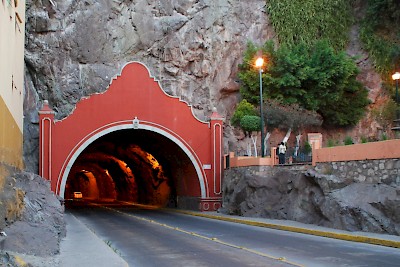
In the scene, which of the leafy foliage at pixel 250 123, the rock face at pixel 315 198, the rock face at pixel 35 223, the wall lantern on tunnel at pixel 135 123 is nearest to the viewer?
the rock face at pixel 35 223

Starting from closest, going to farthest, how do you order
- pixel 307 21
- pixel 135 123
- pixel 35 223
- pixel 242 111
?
pixel 35 223, pixel 135 123, pixel 242 111, pixel 307 21

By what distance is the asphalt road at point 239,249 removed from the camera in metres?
11.8

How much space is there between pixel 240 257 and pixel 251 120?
21240 millimetres

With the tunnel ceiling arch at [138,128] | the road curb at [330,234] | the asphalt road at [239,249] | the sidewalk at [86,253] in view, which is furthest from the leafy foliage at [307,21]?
the sidewalk at [86,253]

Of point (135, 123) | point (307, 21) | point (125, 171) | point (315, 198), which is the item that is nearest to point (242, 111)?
point (135, 123)

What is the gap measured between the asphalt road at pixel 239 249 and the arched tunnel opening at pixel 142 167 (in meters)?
14.4

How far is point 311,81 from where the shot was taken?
39.2 meters

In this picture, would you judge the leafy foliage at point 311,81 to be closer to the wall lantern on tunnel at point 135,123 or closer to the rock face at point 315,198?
the wall lantern on tunnel at point 135,123

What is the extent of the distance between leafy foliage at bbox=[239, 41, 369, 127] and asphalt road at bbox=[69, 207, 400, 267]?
20.2 metres

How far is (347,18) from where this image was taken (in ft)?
141

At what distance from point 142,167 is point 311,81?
15019mm

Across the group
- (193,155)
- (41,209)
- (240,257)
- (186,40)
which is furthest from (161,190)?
(240,257)

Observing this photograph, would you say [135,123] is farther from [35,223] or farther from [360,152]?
[35,223]

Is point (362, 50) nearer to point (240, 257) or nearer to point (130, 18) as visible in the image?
point (130, 18)
